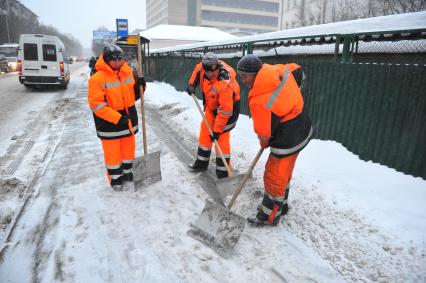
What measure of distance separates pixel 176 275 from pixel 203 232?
588mm

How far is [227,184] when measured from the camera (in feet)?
11.5

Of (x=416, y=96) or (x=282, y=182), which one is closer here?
(x=282, y=182)

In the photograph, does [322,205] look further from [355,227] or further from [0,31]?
[0,31]

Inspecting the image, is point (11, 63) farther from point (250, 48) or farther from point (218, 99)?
point (218, 99)

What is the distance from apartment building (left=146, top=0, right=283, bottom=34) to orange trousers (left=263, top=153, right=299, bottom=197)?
7459cm

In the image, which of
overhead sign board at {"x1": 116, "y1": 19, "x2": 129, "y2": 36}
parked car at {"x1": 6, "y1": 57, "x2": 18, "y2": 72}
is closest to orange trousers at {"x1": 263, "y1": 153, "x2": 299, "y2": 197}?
overhead sign board at {"x1": 116, "y1": 19, "x2": 129, "y2": 36}

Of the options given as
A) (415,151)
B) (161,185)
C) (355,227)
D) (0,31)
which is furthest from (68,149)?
(0,31)

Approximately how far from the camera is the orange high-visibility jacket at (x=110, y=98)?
3.46 m

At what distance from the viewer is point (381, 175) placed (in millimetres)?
3887

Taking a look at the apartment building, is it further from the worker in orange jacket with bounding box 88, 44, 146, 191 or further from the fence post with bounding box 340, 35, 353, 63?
the worker in orange jacket with bounding box 88, 44, 146, 191

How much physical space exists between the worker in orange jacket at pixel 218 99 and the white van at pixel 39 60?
11.4 m

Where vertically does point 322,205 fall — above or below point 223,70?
below

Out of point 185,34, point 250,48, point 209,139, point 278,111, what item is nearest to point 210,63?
point 209,139

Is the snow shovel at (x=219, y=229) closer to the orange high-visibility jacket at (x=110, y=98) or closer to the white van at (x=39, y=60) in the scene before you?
the orange high-visibility jacket at (x=110, y=98)
